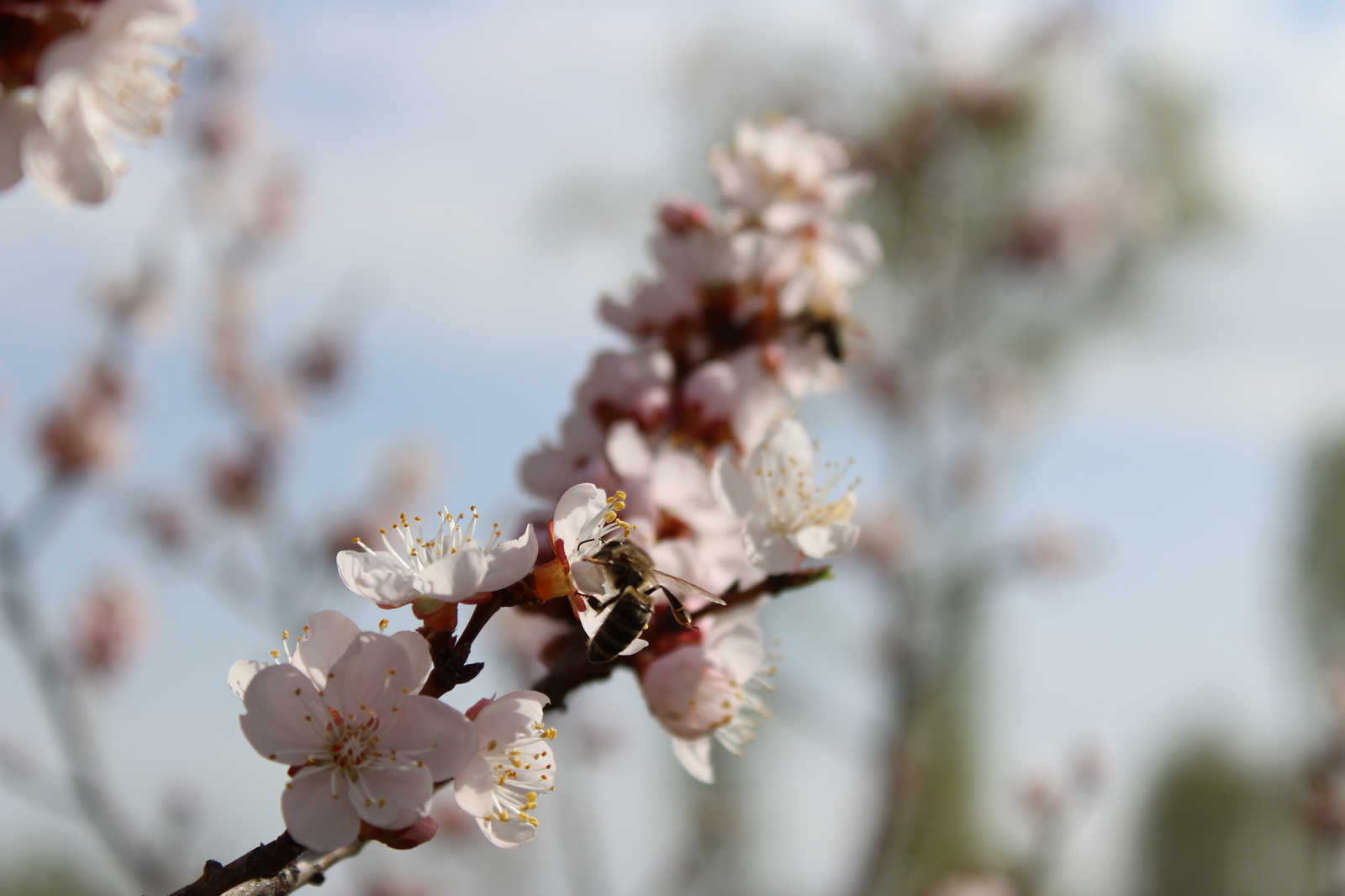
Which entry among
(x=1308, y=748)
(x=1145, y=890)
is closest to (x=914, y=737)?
(x=1308, y=748)

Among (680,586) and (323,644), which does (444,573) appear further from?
(680,586)

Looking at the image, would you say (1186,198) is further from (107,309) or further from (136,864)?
(136,864)

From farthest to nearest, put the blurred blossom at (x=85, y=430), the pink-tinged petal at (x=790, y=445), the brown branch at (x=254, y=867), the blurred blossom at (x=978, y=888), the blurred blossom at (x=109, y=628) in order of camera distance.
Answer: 1. the blurred blossom at (x=978, y=888)
2. the blurred blossom at (x=109, y=628)
3. the blurred blossom at (x=85, y=430)
4. the pink-tinged petal at (x=790, y=445)
5. the brown branch at (x=254, y=867)

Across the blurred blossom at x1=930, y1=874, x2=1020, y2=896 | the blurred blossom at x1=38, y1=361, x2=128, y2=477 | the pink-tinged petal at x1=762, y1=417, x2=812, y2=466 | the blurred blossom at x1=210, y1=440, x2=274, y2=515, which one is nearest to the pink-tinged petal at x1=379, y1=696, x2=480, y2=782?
the pink-tinged petal at x1=762, y1=417, x2=812, y2=466

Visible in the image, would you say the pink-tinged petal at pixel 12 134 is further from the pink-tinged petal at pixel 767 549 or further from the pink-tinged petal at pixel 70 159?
the pink-tinged petal at pixel 767 549

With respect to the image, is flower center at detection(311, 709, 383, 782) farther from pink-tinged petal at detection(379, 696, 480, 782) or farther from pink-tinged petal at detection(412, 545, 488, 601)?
pink-tinged petal at detection(412, 545, 488, 601)

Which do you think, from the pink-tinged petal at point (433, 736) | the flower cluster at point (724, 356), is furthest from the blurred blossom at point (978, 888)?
the pink-tinged petal at point (433, 736)
